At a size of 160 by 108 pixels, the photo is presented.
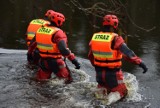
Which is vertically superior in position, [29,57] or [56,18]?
[56,18]

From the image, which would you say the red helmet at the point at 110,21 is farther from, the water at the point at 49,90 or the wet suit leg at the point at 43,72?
the wet suit leg at the point at 43,72

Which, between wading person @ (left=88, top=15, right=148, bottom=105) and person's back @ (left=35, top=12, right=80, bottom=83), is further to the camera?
person's back @ (left=35, top=12, right=80, bottom=83)

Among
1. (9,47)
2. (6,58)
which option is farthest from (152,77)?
(9,47)

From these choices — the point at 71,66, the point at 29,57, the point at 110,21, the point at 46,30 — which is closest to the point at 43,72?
the point at 46,30

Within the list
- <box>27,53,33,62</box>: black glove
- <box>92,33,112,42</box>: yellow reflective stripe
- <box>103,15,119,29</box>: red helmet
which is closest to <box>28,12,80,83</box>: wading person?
<box>92,33,112,42</box>: yellow reflective stripe

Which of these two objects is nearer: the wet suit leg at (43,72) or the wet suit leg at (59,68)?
the wet suit leg at (59,68)

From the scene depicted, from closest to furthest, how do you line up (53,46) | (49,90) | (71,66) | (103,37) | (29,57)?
(103,37)
(49,90)
(53,46)
(29,57)
(71,66)

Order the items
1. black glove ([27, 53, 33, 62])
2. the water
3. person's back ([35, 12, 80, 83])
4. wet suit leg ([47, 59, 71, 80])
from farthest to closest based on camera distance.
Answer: black glove ([27, 53, 33, 62]) < wet suit leg ([47, 59, 71, 80]) < person's back ([35, 12, 80, 83]) < the water

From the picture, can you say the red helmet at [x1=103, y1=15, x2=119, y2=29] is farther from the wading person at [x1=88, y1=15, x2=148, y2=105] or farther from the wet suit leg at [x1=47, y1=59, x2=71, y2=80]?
the wet suit leg at [x1=47, y1=59, x2=71, y2=80]

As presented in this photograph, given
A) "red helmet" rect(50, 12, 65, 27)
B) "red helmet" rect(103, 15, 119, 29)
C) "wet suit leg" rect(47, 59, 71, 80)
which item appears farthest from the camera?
"wet suit leg" rect(47, 59, 71, 80)

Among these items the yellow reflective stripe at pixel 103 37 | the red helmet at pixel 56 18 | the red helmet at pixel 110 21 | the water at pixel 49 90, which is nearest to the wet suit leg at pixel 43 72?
the water at pixel 49 90

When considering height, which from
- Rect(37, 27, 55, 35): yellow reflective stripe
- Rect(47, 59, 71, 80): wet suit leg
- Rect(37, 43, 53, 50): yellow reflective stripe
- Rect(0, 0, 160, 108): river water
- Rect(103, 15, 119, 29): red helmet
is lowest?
Rect(0, 0, 160, 108): river water

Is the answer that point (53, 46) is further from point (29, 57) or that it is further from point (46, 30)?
point (29, 57)

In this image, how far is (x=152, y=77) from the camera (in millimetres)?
10609
